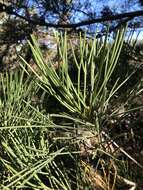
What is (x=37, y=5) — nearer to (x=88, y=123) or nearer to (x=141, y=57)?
(x=141, y=57)

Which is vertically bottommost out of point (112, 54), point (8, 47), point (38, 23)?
point (8, 47)

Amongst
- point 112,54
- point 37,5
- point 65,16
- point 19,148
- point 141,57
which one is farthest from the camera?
point 37,5

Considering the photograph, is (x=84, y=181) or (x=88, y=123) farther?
(x=84, y=181)

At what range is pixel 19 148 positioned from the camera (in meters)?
0.85

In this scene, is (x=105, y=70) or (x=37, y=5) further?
(x=37, y=5)

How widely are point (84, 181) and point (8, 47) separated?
95.2 inches

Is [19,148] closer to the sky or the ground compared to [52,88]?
closer to the ground

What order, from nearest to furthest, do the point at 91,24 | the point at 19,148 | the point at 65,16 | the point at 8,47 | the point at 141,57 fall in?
the point at 19,148
the point at 141,57
the point at 91,24
the point at 65,16
the point at 8,47

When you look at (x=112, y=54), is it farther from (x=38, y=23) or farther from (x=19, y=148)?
(x=38, y=23)

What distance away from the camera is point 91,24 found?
6.93 feet

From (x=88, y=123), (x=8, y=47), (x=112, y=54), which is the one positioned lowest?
(x=8, y=47)

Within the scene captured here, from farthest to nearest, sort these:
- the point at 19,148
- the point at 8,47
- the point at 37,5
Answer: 1. the point at 8,47
2. the point at 37,5
3. the point at 19,148

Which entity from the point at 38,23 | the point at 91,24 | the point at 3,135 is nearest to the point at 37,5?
the point at 38,23

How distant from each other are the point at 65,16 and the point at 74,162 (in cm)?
149
